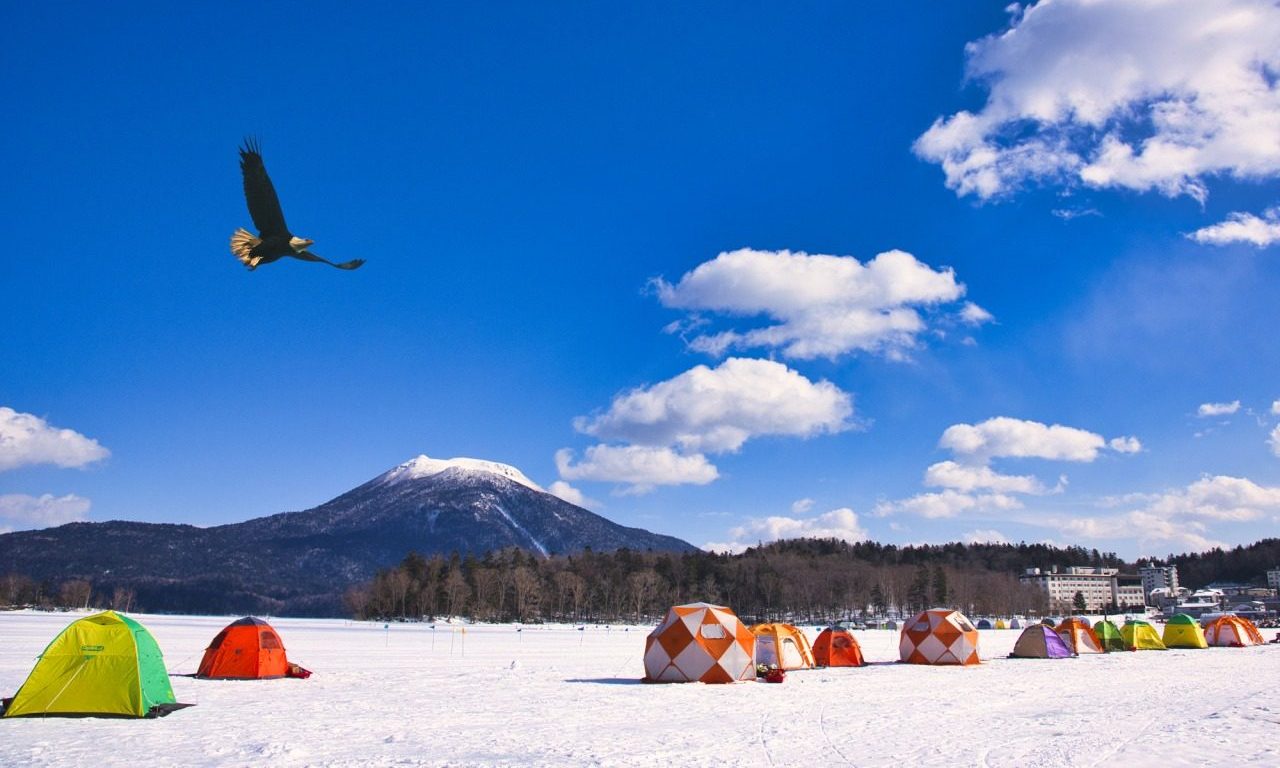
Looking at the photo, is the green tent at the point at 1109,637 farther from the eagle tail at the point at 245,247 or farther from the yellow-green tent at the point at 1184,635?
the eagle tail at the point at 245,247

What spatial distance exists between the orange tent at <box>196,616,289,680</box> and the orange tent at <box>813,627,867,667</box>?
18.9 m

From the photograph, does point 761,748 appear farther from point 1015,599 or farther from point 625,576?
point 1015,599

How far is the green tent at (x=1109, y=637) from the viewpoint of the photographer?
4331 centimetres

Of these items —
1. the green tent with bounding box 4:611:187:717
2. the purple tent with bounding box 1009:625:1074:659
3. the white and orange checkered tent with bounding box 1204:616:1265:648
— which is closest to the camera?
the green tent with bounding box 4:611:187:717

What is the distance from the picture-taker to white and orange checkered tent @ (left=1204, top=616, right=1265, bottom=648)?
4828 centimetres

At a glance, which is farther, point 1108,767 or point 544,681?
point 544,681

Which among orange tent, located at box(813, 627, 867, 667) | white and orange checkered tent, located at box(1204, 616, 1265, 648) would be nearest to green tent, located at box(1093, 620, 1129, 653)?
white and orange checkered tent, located at box(1204, 616, 1265, 648)

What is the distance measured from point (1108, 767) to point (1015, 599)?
170m

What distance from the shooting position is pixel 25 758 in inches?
452

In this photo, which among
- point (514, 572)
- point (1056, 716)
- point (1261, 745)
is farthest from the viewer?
point (514, 572)

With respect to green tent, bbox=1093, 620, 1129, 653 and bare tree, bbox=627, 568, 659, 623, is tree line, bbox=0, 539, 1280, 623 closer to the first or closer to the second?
bare tree, bbox=627, 568, 659, 623

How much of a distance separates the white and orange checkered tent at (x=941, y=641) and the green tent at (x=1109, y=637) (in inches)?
577

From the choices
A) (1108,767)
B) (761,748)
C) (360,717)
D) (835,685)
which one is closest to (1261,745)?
(1108,767)

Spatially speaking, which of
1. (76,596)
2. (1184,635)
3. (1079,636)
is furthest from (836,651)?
(76,596)
